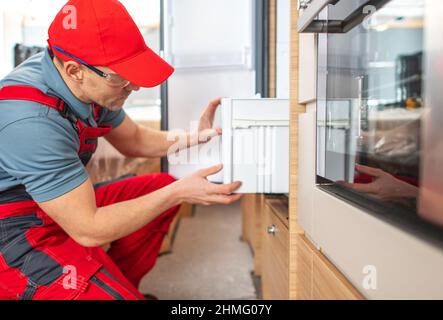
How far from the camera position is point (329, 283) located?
56 centimetres

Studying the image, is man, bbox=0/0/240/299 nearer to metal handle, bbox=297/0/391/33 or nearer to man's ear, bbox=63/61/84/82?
man's ear, bbox=63/61/84/82

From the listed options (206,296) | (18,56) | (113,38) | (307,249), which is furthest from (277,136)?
(18,56)

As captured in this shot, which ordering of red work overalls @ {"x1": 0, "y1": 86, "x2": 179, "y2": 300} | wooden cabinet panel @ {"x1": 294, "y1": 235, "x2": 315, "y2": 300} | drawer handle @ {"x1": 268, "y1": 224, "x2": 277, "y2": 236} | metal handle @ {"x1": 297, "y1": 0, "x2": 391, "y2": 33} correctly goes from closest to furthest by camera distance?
1. metal handle @ {"x1": 297, "y1": 0, "x2": 391, "y2": 33}
2. wooden cabinet panel @ {"x1": 294, "y1": 235, "x2": 315, "y2": 300}
3. red work overalls @ {"x1": 0, "y1": 86, "x2": 179, "y2": 300}
4. drawer handle @ {"x1": 268, "y1": 224, "x2": 277, "y2": 236}

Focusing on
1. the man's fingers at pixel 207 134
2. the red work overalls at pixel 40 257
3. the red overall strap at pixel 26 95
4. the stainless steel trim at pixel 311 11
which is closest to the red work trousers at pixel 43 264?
the red work overalls at pixel 40 257

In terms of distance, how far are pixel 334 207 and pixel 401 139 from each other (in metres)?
0.20

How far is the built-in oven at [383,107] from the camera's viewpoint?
33 centimetres

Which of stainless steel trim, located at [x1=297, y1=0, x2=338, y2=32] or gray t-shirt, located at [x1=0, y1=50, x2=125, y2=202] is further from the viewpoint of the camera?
gray t-shirt, located at [x1=0, y1=50, x2=125, y2=202]

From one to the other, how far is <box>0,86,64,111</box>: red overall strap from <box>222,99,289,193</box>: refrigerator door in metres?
0.37

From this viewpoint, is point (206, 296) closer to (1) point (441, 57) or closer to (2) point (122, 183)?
(2) point (122, 183)

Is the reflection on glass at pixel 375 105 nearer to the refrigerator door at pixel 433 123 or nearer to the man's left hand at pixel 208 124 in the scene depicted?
the refrigerator door at pixel 433 123

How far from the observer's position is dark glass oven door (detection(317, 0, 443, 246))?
0.36 m

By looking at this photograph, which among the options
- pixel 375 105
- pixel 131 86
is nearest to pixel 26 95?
pixel 131 86

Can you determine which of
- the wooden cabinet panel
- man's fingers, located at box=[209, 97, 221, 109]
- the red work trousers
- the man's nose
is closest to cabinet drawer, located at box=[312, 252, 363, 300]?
the wooden cabinet panel

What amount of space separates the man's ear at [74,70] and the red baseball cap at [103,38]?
13mm
